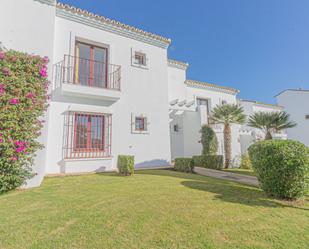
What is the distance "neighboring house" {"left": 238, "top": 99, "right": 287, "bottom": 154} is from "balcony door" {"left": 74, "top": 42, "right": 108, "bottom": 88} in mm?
15274

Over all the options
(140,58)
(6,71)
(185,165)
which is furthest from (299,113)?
(6,71)

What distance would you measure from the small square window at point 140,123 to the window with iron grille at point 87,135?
6.30 ft

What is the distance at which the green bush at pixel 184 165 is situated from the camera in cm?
1091

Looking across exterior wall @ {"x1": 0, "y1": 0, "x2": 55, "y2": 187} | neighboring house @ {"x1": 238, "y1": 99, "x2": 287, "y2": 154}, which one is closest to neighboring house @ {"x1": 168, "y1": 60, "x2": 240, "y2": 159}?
neighboring house @ {"x1": 238, "y1": 99, "x2": 287, "y2": 154}

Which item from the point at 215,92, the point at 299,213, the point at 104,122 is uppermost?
the point at 215,92

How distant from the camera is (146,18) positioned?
1571 cm

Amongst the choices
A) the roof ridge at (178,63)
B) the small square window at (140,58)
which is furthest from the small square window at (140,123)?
the roof ridge at (178,63)

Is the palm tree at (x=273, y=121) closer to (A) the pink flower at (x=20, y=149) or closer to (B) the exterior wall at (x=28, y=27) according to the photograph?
(B) the exterior wall at (x=28, y=27)

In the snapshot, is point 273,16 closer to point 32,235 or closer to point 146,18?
point 146,18

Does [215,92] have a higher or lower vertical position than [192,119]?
higher

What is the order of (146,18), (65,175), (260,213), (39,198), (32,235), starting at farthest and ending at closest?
(146,18)
(65,175)
(39,198)
(260,213)
(32,235)

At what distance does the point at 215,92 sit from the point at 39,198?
20169 millimetres

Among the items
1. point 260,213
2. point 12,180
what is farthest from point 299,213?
point 12,180

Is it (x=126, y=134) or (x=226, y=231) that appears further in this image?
(x=126, y=134)
